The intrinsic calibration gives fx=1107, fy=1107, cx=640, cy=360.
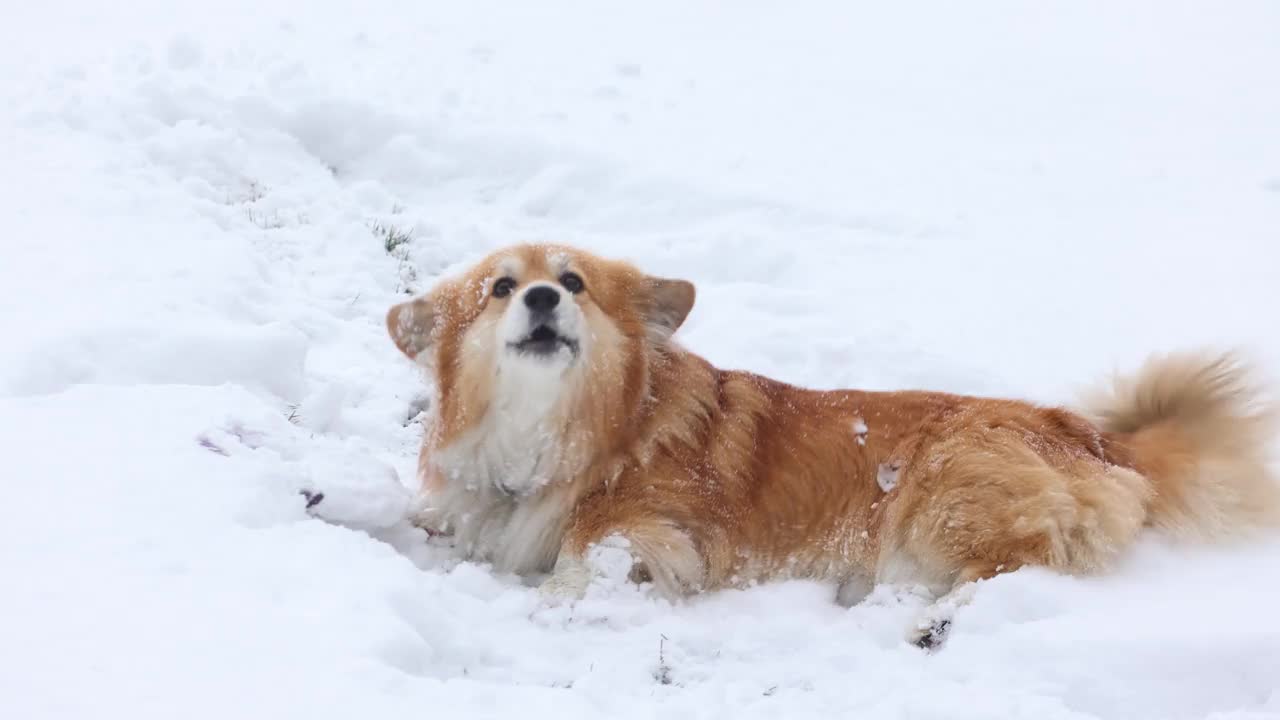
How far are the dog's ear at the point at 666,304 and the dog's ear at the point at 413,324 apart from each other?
2.62 ft

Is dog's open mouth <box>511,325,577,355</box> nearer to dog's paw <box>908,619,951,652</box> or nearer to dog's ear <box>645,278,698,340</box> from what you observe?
dog's ear <box>645,278,698,340</box>

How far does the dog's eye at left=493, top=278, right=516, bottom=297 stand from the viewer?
3881 millimetres

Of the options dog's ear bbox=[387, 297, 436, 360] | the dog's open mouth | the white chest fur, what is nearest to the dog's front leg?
the white chest fur

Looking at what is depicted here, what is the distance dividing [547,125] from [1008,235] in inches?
142

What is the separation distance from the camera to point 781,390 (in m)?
4.24

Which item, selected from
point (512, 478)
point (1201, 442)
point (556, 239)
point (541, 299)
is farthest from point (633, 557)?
point (556, 239)

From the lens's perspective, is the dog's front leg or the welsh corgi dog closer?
the dog's front leg

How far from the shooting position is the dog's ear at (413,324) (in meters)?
4.03

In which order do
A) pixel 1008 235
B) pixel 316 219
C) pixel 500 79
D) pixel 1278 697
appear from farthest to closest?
pixel 500 79, pixel 1008 235, pixel 316 219, pixel 1278 697

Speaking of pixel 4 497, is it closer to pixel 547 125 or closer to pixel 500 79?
pixel 547 125

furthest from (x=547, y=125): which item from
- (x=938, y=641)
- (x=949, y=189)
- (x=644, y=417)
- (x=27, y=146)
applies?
(x=938, y=641)

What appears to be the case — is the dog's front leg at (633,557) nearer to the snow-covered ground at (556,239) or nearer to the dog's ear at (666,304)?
the snow-covered ground at (556,239)

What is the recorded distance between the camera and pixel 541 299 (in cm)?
364

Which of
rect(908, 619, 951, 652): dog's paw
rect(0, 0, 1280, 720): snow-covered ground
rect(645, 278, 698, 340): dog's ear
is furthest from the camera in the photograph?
rect(645, 278, 698, 340): dog's ear
